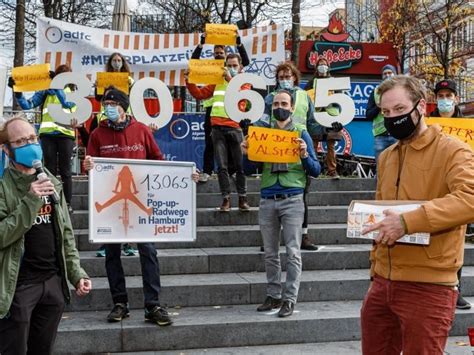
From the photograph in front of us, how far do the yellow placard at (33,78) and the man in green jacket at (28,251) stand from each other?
11.6 ft

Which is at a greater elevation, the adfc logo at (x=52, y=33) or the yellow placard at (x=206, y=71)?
the adfc logo at (x=52, y=33)

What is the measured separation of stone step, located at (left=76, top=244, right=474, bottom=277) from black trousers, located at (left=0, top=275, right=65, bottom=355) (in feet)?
9.80

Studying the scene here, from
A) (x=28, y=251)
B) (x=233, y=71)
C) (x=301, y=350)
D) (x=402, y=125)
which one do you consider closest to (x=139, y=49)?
(x=233, y=71)

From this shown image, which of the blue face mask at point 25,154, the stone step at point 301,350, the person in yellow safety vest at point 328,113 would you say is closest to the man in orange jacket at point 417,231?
the blue face mask at point 25,154

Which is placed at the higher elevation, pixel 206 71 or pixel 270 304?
pixel 206 71

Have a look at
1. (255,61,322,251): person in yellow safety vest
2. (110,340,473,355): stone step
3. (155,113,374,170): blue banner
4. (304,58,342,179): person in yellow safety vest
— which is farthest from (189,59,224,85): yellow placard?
(155,113,374,170): blue banner

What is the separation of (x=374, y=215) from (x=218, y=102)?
5.02m

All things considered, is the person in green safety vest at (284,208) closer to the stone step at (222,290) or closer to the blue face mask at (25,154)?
the stone step at (222,290)

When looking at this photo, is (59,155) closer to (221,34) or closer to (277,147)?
(221,34)

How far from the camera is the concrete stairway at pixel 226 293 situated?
536 centimetres

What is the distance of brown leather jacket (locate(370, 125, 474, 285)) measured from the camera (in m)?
2.70

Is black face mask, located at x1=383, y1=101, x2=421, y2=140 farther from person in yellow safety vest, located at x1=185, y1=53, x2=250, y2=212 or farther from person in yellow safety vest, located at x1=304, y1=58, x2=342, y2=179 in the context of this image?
person in yellow safety vest, located at x1=185, y1=53, x2=250, y2=212

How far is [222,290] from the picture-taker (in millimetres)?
6137

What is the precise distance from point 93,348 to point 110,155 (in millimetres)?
1710
